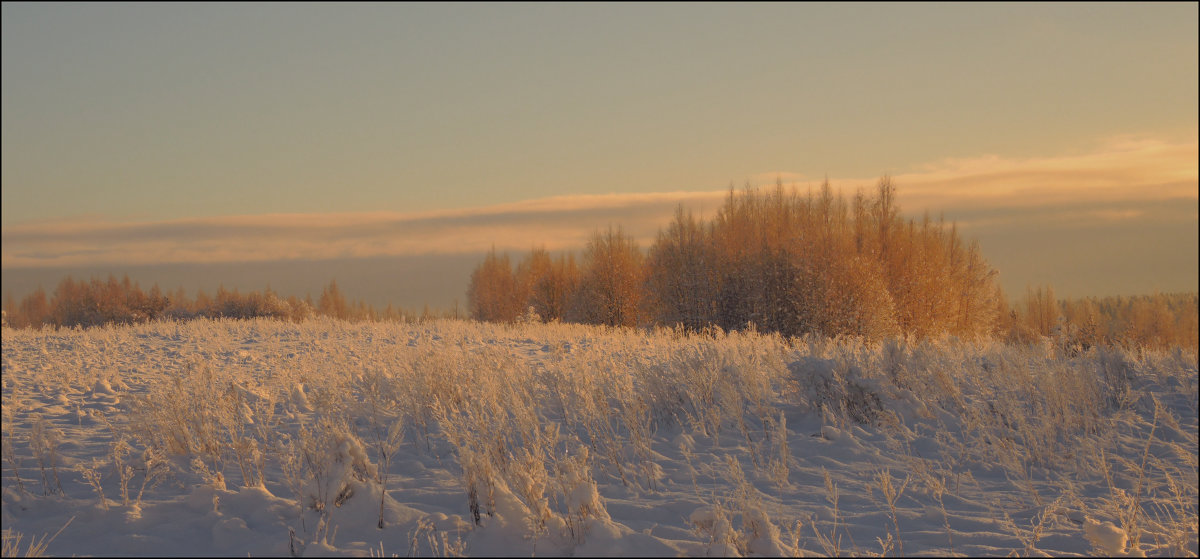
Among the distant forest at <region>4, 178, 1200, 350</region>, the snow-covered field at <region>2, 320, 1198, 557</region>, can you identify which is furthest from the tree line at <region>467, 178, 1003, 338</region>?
the snow-covered field at <region>2, 320, 1198, 557</region>

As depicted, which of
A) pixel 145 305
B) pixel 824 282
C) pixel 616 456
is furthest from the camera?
pixel 145 305

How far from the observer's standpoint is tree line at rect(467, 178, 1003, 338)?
774 inches

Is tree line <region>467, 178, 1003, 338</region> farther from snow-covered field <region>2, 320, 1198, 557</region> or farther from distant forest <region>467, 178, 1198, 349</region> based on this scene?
snow-covered field <region>2, 320, 1198, 557</region>

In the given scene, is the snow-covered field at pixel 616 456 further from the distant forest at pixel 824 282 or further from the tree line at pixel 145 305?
the tree line at pixel 145 305

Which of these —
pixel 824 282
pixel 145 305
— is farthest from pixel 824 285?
pixel 145 305

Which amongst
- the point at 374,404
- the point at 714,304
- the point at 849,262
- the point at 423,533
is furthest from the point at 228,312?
the point at 423,533

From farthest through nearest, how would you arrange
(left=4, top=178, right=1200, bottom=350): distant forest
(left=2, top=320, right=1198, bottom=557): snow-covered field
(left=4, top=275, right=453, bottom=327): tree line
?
(left=4, top=275, right=453, bottom=327): tree line < (left=4, top=178, right=1200, bottom=350): distant forest < (left=2, top=320, right=1198, bottom=557): snow-covered field

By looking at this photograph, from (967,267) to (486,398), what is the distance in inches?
915

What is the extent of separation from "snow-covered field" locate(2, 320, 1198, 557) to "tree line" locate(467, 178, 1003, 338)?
974 cm

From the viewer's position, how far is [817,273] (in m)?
19.8

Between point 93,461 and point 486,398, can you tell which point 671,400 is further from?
point 93,461

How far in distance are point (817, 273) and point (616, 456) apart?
50.1 ft

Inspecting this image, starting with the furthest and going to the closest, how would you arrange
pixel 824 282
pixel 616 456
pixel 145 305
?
1. pixel 145 305
2. pixel 824 282
3. pixel 616 456

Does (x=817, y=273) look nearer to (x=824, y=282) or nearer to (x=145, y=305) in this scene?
(x=824, y=282)
